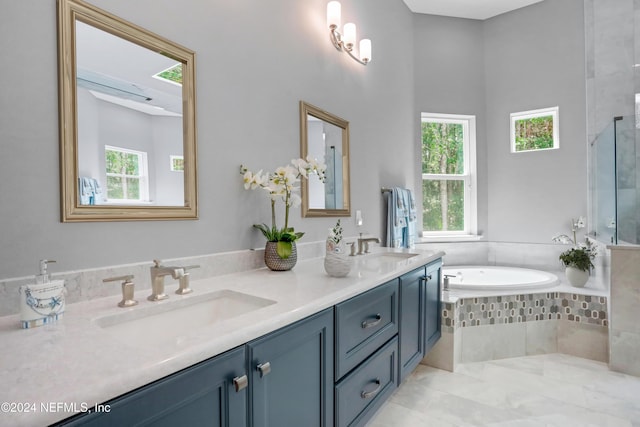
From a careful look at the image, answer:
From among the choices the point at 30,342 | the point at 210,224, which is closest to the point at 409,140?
the point at 210,224

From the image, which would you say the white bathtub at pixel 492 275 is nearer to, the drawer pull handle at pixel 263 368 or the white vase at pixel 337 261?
the white vase at pixel 337 261

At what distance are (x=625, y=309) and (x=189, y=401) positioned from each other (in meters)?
2.89

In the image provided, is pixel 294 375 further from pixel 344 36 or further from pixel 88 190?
pixel 344 36

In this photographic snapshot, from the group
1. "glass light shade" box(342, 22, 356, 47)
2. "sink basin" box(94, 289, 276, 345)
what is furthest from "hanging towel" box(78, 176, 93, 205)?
"glass light shade" box(342, 22, 356, 47)

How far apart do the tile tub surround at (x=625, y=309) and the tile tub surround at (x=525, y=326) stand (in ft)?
0.45

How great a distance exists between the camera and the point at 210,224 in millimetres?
1420

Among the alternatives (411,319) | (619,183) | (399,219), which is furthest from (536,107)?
(411,319)

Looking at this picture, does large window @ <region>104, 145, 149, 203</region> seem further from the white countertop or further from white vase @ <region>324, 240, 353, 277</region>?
white vase @ <region>324, 240, 353, 277</region>

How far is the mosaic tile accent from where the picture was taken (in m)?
2.52

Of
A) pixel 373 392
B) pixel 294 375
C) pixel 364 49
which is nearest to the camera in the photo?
pixel 294 375

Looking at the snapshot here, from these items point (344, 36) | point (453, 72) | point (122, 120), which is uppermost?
point (453, 72)

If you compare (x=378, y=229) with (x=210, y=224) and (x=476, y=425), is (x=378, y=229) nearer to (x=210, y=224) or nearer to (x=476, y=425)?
(x=476, y=425)

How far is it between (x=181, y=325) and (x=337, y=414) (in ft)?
2.03

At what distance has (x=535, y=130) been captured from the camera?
358cm
